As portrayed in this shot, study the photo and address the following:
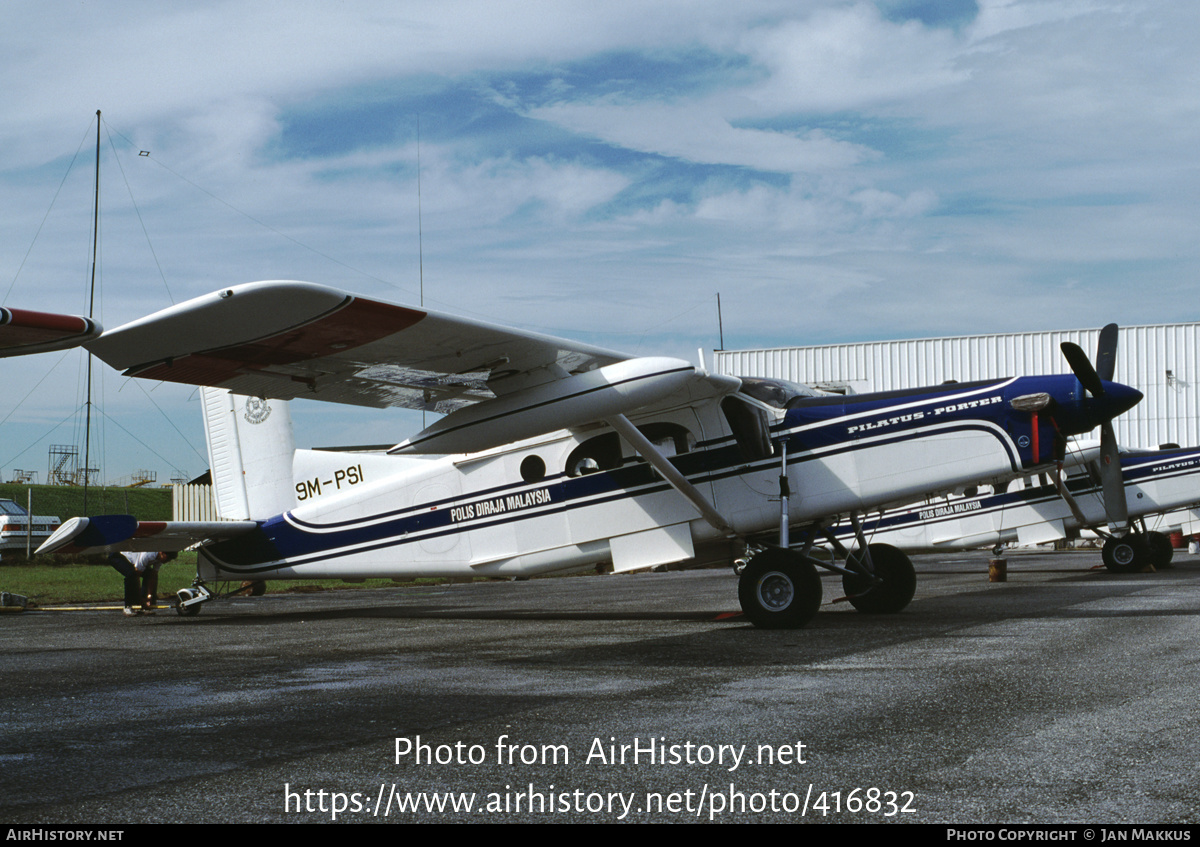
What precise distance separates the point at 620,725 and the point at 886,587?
7.41 m

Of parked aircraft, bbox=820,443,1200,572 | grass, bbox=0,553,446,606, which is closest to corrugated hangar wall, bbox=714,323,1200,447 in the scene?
parked aircraft, bbox=820,443,1200,572

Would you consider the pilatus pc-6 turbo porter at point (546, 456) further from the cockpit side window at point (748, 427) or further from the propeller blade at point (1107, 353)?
the propeller blade at point (1107, 353)

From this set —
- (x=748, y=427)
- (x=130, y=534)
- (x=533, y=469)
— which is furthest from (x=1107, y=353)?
(x=130, y=534)

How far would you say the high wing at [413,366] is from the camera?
6.84m

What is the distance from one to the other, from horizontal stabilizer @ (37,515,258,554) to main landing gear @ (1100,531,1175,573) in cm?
1665

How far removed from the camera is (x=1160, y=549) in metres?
21.0

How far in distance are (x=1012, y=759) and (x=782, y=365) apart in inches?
1497

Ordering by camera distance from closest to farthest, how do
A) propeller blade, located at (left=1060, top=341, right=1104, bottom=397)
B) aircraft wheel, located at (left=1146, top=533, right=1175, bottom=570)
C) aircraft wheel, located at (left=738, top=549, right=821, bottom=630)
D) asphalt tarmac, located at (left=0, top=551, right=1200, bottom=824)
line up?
asphalt tarmac, located at (left=0, top=551, right=1200, bottom=824) < aircraft wheel, located at (left=738, top=549, right=821, bottom=630) < propeller blade, located at (left=1060, top=341, right=1104, bottom=397) < aircraft wheel, located at (left=1146, top=533, right=1175, bottom=570)

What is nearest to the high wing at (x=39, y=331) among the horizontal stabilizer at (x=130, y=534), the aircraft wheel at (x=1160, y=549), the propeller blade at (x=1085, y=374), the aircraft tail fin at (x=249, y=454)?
the horizontal stabilizer at (x=130, y=534)

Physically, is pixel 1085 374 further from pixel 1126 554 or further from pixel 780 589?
pixel 1126 554

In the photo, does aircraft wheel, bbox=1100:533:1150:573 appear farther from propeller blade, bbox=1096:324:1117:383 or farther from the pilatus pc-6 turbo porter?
the pilatus pc-6 turbo porter

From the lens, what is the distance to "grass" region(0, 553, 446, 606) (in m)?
18.1

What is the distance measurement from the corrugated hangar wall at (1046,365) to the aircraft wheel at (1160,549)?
14.2m
